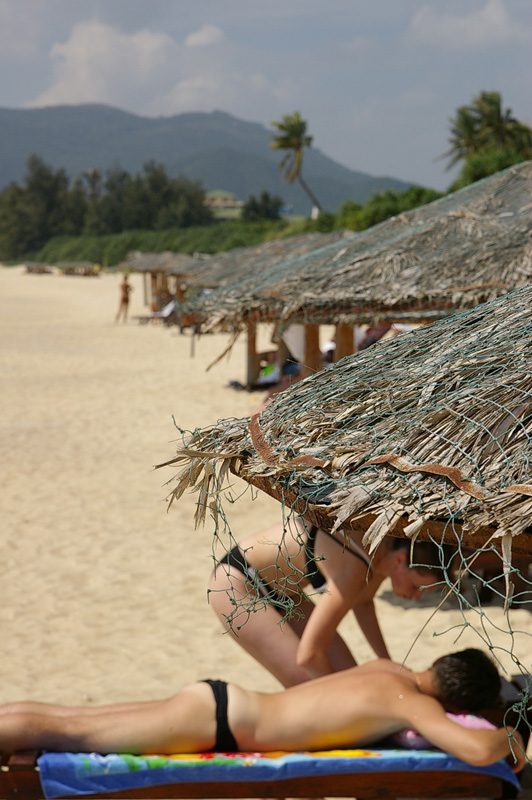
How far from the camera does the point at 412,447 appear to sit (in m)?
1.48

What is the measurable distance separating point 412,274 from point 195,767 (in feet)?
11.1

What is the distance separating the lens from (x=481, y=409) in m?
1.50

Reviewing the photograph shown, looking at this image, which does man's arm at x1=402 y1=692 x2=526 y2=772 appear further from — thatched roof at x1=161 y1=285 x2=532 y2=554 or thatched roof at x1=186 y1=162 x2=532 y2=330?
thatched roof at x1=186 y1=162 x2=532 y2=330

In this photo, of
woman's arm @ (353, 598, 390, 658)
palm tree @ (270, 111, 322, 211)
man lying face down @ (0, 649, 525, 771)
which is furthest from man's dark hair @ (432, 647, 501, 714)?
palm tree @ (270, 111, 322, 211)

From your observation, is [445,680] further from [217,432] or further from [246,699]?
[217,432]

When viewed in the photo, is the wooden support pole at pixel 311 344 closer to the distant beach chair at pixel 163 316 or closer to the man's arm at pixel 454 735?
the man's arm at pixel 454 735

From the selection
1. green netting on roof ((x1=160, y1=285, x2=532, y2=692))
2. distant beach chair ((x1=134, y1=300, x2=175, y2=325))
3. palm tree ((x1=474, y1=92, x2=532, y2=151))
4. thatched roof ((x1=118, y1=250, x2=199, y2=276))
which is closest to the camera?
green netting on roof ((x1=160, y1=285, x2=532, y2=692))

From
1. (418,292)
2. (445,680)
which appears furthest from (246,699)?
(418,292)

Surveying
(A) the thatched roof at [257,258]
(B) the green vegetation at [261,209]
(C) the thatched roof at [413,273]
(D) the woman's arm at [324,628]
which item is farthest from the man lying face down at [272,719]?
(B) the green vegetation at [261,209]

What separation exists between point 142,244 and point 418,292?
53.8 meters

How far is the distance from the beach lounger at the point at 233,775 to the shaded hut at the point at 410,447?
101 centimetres

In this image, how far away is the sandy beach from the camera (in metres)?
3.93

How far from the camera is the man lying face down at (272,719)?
2387 millimetres

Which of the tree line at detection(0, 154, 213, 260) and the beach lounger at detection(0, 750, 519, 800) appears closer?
the beach lounger at detection(0, 750, 519, 800)
